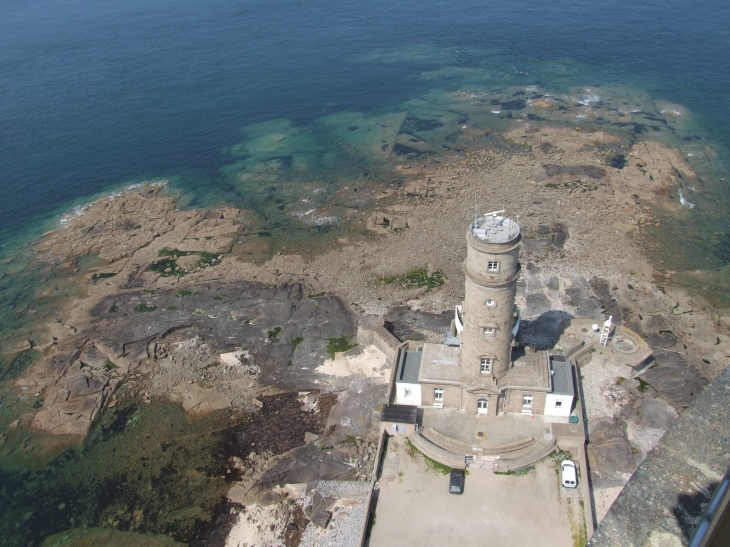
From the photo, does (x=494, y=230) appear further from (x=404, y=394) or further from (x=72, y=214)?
(x=72, y=214)

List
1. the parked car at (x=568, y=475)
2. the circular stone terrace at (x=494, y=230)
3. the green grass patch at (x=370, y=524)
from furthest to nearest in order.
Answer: the parked car at (x=568, y=475)
the green grass patch at (x=370, y=524)
the circular stone terrace at (x=494, y=230)

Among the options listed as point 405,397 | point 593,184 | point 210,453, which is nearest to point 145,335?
point 210,453

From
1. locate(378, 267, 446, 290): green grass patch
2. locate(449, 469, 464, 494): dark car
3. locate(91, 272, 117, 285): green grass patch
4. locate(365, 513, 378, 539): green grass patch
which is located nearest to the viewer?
locate(365, 513, 378, 539): green grass patch

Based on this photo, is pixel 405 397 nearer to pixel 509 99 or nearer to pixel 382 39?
pixel 509 99

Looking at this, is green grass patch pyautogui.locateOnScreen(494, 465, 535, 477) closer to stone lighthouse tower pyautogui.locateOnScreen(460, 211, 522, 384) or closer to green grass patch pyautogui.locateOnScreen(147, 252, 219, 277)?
stone lighthouse tower pyautogui.locateOnScreen(460, 211, 522, 384)

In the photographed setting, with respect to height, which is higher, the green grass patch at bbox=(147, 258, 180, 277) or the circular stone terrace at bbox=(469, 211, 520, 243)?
the circular stone terrace at bbox=(469, 211, 520, 243)

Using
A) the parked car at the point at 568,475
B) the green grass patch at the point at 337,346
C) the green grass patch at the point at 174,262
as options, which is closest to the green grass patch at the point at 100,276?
the green grass patch at the point at 174,262

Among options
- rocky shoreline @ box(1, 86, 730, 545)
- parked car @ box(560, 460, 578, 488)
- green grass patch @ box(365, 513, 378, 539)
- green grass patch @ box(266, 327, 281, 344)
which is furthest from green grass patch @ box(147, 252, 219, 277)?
parked car @ box(560, 460, 578, 488)

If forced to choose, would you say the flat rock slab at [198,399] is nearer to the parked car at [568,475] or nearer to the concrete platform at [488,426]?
the concrete platform at [488,426]
